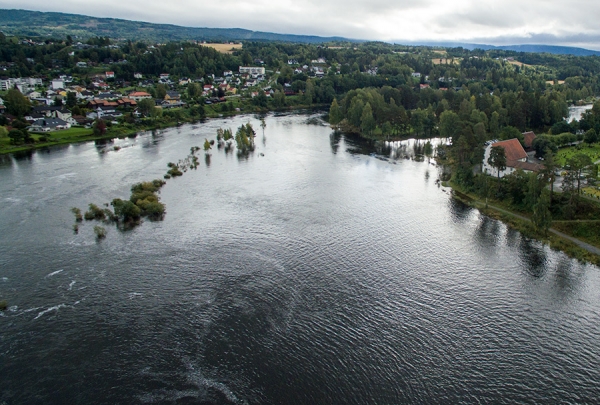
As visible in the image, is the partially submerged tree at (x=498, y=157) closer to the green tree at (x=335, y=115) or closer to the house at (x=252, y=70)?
the green tree at (x=335, y=115)

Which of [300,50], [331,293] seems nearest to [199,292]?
[331,293]

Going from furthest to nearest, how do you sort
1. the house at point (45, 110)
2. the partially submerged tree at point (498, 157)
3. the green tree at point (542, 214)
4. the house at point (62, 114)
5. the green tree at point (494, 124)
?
the house at point (45, 110) < the house at point (62, 114) < the green tree at point (494, 124) < the partially submerged tree at point (498, 157) < the green tree at point (542, 214)

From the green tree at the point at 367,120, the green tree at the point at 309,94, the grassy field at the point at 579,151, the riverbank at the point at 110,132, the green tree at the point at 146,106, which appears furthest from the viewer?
the green tree at the point at 309,94

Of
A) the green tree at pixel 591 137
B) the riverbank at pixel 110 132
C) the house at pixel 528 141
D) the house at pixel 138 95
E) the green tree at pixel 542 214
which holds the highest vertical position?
the green tree at pixel 591 137

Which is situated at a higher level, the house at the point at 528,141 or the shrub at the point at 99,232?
the house at the point at 528,141

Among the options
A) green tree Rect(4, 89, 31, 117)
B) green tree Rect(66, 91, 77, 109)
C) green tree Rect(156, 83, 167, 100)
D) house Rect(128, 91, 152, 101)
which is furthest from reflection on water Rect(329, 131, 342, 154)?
green tree Rect(4, 89, 31, 117)

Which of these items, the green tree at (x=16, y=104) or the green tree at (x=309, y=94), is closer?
the green tree at (x=16, y=104)

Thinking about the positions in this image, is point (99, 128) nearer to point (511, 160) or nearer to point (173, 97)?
point (173, 97)

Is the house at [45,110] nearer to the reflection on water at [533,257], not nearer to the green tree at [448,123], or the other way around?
the green tree at [448,123]

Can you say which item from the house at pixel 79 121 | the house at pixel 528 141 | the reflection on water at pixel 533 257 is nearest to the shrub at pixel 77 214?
the reflection on water at pixel 533 257
